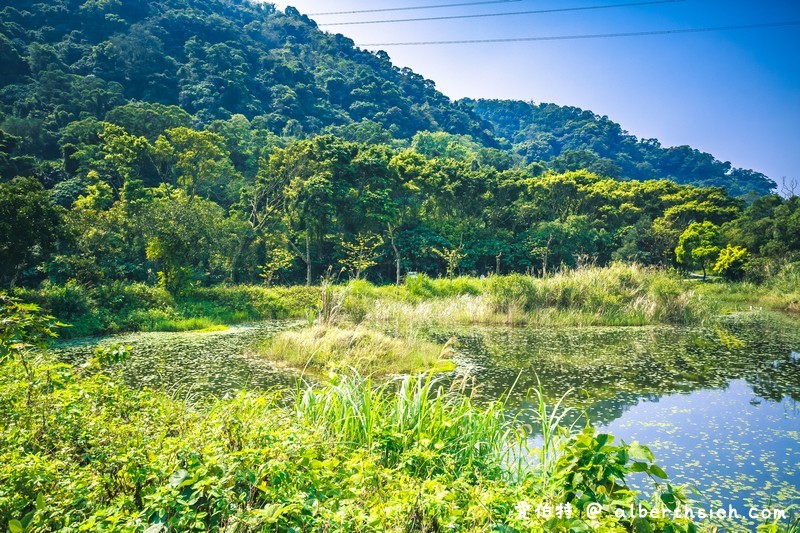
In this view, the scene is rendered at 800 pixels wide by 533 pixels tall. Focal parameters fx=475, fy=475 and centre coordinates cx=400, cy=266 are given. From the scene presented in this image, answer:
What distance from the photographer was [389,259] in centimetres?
2394

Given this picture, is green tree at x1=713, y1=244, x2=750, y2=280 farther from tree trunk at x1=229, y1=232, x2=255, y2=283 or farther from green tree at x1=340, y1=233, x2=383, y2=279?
tree trunk at x1=229, y1=232, x2=255, y2=283

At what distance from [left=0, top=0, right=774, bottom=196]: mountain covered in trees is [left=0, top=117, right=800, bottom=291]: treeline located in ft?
13.4

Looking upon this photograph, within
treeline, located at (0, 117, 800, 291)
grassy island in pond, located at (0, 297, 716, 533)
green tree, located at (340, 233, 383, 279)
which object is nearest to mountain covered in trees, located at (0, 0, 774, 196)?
treeline, located at (0, 117, 800, 291)

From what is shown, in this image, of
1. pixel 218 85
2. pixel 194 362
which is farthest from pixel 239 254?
pixel 218 85

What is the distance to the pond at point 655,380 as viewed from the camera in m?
4.10

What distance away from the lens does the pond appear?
410 cm

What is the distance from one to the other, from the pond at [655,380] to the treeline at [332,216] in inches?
210

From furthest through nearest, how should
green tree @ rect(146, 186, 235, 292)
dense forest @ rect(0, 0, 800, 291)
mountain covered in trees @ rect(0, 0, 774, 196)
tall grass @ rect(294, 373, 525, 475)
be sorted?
mountain covered in trees @ rect(0, 0, 774, 196) < dense forest @ rect(0, 0, 800, 291) < green tree @ rect(146, 186, 235, 292) < tall grass @ rect(294, 373, 525, 475)

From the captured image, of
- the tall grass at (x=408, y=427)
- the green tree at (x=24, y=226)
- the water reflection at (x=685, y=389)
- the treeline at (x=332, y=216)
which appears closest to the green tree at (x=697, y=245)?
the treeline at (x=332, y=216)

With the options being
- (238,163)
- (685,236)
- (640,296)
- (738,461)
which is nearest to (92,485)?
(738,461)

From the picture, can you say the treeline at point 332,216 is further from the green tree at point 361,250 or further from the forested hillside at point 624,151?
the forested hillside at point 624,151

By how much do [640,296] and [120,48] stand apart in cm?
4089

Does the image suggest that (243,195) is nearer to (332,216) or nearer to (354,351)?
(332,216)

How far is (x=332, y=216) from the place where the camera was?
22.1m
